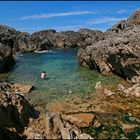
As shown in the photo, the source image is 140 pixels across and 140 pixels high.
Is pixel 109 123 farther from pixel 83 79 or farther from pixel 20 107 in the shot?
pixel 83 79

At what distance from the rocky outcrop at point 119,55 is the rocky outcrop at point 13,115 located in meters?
21.0

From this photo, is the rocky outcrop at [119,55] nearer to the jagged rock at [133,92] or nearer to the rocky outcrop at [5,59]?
the jagged rock at [133,92]

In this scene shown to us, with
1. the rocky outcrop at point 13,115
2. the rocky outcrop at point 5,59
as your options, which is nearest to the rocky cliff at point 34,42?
the rocky outcrop at point 5,59

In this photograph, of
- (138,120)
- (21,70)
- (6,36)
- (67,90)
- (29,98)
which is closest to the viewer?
(138,120)

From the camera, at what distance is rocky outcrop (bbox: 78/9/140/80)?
153ft

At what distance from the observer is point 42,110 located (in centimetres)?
3422

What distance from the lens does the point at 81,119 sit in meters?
29.8

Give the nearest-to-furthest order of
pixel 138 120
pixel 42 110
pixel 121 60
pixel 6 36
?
1. pixel 138 120
2. pixel 42 110
3. pixel 121 60
4. pixel 6 36

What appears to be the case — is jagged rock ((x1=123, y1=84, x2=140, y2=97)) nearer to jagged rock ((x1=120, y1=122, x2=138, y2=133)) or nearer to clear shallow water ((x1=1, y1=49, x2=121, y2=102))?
clear shallow water ((x1=1, y1=49, x2=121, y2=102))

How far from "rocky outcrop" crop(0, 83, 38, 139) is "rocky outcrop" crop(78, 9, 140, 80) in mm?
20998

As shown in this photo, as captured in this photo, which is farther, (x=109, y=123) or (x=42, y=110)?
(x=42, y=110)

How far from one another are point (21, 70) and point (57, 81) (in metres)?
16.8

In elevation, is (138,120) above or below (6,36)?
below

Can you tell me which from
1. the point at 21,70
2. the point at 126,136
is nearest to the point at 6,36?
the point at 21,70
